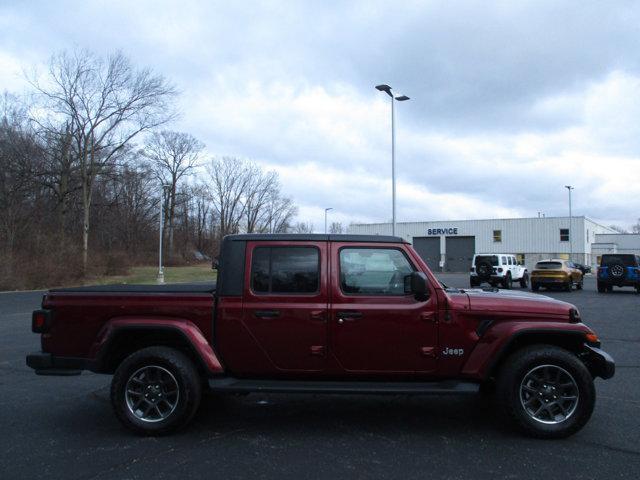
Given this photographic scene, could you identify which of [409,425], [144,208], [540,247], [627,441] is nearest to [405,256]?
[409,425]

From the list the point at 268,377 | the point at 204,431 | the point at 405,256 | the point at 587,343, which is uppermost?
the point at 405,256

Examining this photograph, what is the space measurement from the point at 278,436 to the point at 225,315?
1.21 metres

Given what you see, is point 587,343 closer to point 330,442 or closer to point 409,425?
point 409,425

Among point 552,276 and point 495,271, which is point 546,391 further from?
point 495,271

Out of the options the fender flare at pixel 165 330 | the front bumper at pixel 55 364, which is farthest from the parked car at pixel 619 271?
the front bumper at pixel 55 364

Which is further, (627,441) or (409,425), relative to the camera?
(409,425)

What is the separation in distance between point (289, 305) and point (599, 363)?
292 cm

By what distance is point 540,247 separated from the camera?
6347 centimetres

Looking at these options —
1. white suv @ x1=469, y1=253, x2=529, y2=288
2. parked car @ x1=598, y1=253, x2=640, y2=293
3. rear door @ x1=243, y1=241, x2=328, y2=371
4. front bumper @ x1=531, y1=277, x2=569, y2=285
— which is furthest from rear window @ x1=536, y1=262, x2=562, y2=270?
rear door @ x1=243, y1=241, x2=328, y2=371

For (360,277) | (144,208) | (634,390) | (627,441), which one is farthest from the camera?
(144,208)

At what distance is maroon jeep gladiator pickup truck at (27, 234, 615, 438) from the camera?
4.73 m

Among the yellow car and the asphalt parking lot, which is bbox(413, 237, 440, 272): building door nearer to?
the yellow car

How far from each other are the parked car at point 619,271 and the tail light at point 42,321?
2577 centimetres

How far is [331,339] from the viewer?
4.79 metres
